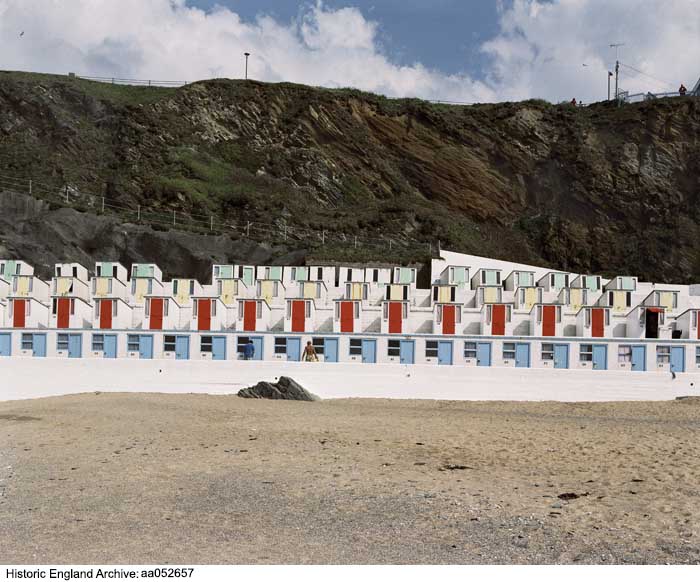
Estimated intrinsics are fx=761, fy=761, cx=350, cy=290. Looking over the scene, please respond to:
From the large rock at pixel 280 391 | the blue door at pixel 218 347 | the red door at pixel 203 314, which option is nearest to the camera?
the large rock at pixel 280 391

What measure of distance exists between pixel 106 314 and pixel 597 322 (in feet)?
74.1

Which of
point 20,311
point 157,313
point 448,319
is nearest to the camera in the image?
point 448,319

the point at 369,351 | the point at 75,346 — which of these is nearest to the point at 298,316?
the point at 369,351

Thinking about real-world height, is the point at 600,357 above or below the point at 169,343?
below

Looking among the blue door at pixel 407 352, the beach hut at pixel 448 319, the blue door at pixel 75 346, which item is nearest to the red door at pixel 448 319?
the beach hut at pixel 448 319

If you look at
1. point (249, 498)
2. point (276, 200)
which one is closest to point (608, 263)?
point (276, 200)

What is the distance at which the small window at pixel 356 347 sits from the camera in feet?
104

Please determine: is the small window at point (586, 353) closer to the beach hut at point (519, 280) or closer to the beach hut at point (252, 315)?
the beach hut at point (519, 280)

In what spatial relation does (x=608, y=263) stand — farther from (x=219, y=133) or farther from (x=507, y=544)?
(x=507, y=544)

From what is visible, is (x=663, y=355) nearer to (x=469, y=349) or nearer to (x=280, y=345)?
(x=469, y=349)

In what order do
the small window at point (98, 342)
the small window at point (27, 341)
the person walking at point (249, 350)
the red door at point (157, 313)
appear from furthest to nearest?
the red door at point (157, 313), the small window at point (98, 342), the small window at point (27, 341), the person walking at point (249, 350)

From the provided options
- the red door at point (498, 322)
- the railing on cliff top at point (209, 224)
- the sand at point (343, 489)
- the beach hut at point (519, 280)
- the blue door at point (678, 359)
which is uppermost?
the railing on cliff top at point (209, 224)

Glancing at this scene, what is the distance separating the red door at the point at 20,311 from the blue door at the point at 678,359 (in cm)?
2864

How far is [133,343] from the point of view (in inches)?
1268
